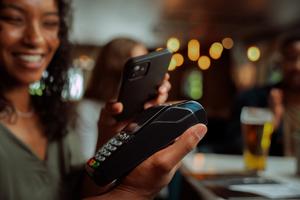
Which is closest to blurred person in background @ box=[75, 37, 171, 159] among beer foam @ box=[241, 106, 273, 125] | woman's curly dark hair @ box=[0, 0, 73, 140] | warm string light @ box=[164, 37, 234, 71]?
woman's curly dark hair @ box=[0, 0, 73, 140]

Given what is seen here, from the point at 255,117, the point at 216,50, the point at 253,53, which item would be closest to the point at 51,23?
the point at 255,117

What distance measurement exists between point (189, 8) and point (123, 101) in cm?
516

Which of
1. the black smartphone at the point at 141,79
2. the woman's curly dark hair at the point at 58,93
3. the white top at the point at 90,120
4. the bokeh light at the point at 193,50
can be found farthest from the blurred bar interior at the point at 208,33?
the black smartphone at the point at 141,79

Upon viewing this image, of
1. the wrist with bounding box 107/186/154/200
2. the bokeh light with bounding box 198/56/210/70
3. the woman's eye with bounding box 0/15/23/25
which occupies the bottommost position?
the bokeh light with bounding box 198/56/210/70

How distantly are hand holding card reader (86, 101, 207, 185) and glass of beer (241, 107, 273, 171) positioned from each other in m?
0.64

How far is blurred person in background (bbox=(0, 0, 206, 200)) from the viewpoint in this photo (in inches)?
33.1

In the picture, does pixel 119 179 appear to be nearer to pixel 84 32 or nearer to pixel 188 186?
pixel 188 186

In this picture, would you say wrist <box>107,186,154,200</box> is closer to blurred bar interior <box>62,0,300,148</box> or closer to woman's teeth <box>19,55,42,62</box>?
woman's teeth <box>19,55,42,62</box>

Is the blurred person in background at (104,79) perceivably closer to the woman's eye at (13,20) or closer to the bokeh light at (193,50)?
the woman's eye at (13,20)

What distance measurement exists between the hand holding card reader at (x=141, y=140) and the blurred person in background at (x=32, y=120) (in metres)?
0.18

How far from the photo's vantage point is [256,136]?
117cm

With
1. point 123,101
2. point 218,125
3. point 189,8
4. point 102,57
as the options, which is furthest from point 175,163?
point 189,8

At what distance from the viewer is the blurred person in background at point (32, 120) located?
84 cm

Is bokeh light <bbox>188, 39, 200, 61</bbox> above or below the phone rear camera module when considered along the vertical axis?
below
